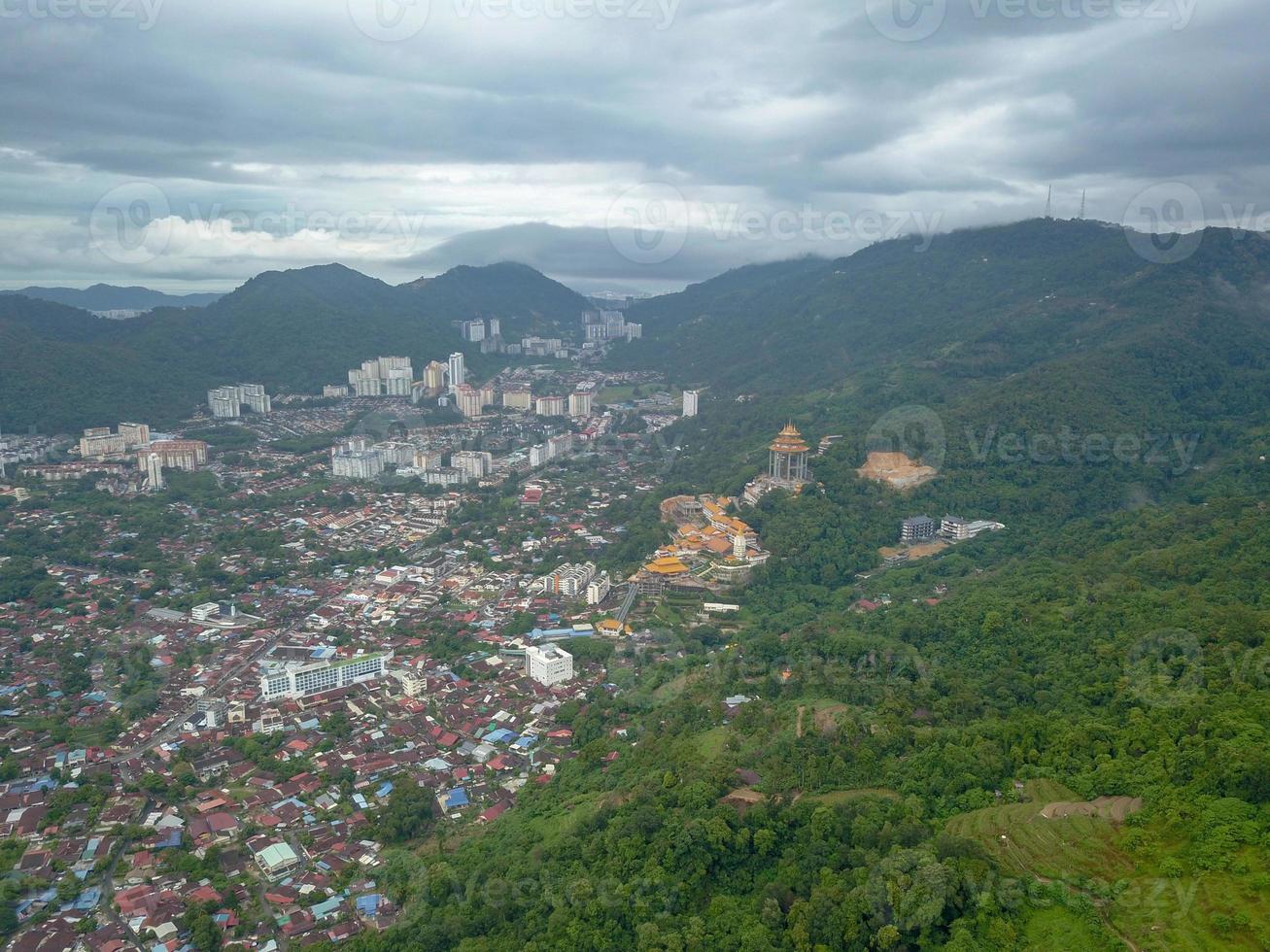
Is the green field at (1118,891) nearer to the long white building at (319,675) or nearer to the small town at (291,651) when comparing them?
the small town at (291,651)

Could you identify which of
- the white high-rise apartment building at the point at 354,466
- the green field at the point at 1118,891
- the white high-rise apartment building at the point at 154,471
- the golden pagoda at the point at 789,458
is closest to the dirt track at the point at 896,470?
the golden pagoda at the point at 789,458

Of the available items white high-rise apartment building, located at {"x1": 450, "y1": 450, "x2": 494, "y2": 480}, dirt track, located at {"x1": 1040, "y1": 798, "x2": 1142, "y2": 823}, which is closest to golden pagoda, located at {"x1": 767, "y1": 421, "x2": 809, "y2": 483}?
white high-rise apartment building, located at {"x1": 450, "y1": 450, "x2": 494, "y2": 480}

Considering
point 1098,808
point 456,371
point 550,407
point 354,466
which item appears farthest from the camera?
point 456,371

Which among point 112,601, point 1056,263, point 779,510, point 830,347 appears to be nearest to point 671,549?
point 779,510

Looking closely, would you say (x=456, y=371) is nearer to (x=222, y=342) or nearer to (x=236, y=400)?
(x=222, y=342)

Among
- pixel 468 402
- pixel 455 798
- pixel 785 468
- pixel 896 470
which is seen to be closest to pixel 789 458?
pixel 785 468
